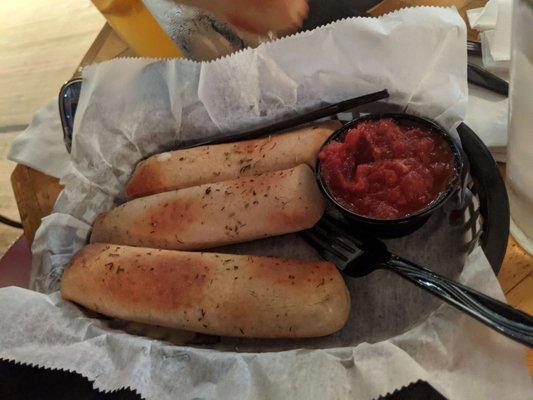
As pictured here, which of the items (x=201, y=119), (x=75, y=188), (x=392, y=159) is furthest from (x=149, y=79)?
(x=392, y=159)

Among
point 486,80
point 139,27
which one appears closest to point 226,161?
point 139,27

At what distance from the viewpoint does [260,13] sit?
1.04 m

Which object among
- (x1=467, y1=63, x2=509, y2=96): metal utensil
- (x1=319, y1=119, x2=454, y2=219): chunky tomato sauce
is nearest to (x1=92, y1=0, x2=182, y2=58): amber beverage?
Answer: (x1=319, y1=119, x2=454, y2=219): chunky tomato sauce

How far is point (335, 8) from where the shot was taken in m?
1.08

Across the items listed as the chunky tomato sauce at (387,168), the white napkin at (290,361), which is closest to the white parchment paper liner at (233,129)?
the white napkin at (290,361)

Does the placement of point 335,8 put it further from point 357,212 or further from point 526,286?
point 526,286

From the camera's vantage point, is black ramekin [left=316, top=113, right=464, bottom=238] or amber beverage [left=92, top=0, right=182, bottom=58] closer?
black ramekin [left=316, top=113, right=464, bottom=238]

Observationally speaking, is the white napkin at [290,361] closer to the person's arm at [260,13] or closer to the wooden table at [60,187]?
the wooden table at [60,187]

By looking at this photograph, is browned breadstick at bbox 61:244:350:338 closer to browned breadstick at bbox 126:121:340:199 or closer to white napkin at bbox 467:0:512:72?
browned breadstick at bbox 126:121:340:199

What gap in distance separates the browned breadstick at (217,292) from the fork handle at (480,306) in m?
0.13

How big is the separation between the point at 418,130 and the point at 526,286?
291 millimetres

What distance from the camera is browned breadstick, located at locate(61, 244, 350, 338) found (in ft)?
2.65

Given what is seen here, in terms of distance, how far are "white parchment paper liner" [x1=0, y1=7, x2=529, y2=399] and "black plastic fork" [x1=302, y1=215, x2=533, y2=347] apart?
3 cm

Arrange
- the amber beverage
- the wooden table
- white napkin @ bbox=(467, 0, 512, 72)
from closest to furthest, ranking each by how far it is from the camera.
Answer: the wooden table < white napkin @ bbox=(467, 0, 512, 72) < the amber beverage
